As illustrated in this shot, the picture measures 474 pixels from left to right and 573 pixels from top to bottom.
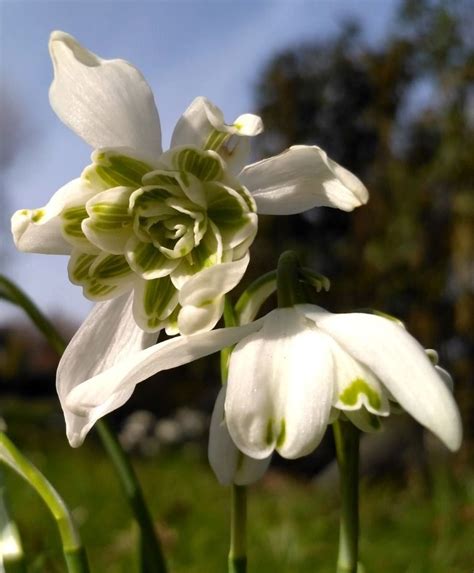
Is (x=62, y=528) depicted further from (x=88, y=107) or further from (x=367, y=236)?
(x=367, y=236)

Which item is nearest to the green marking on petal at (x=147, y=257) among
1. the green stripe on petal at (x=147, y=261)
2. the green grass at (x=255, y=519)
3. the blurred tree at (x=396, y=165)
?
the green stripe on petal at (x=147, y=261)

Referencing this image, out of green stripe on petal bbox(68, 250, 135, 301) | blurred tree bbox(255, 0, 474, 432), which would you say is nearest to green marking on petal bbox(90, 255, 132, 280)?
green stripe on petal bbox(68, 250, 135, 301)

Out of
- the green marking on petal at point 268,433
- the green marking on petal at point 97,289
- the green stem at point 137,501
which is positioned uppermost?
the green marking on petal at point 97,289

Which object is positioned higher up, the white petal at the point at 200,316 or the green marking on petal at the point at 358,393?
the white petal at the point at 200,316

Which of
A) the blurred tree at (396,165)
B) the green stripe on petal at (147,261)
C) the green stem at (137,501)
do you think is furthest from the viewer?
the blurred tree at (396,165)

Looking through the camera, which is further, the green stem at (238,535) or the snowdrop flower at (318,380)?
the green stem at (238,535)

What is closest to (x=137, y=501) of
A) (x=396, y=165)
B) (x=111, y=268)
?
(x=111, y=268)

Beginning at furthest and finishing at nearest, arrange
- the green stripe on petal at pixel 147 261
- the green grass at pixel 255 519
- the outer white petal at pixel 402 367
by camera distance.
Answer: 1. the green grass at pixel 255 519
2. the green stripe on petal at pixel 147 261
3. the outer white petal at pixel 402 367

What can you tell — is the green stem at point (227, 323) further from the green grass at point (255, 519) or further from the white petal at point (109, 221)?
the green grass at point (255, 519)
